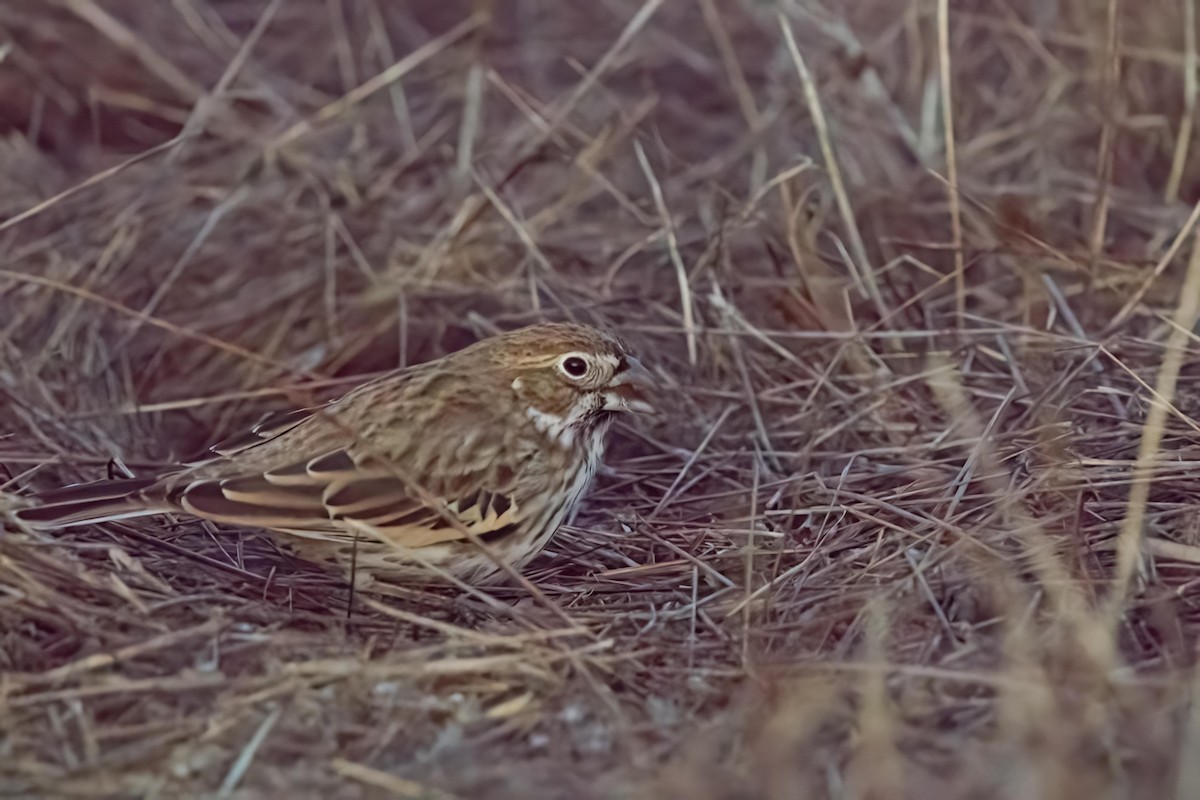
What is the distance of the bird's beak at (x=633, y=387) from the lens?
4324mm

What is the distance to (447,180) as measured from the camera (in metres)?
6.11

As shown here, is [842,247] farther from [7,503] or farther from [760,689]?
[7,503]

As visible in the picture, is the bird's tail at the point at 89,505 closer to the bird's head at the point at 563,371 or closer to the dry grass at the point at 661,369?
the dry grass at the point at 661,369

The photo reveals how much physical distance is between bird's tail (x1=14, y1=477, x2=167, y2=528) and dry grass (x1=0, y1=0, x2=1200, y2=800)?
0.12 m

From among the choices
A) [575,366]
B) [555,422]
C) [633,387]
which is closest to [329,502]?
[555,422]

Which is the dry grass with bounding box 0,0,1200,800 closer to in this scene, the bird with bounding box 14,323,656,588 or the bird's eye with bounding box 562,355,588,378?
the bird with bounding box 14,323,656,588

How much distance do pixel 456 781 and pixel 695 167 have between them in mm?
3968

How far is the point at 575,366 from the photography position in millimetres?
4246

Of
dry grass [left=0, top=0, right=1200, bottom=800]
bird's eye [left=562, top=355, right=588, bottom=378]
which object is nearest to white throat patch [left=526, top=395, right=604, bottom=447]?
bird's eye [left=562, top=355, right=588, bottom=378]

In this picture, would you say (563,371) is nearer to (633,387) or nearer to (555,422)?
(555,422)

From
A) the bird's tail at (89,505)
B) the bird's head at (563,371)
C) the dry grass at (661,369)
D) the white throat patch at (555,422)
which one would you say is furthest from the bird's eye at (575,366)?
the bird's tail at (89,505)

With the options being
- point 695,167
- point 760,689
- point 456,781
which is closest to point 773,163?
point 695,167

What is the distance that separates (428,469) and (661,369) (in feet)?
4.30

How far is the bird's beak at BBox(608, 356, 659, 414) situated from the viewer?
170 inches
